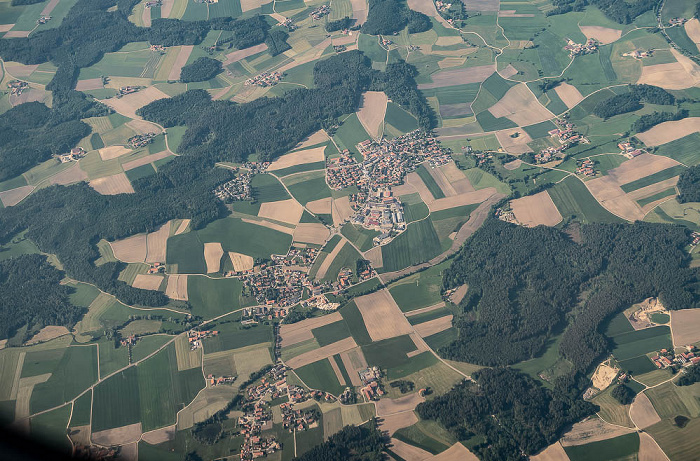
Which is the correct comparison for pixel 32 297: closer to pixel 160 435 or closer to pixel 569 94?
pixel 160 435

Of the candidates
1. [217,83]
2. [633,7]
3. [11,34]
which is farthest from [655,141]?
[11,34]

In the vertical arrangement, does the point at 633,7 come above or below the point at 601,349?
above

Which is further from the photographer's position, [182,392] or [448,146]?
[448,146]

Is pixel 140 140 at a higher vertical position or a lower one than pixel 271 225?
higher

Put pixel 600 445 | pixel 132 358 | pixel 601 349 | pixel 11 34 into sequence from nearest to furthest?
pixel 600 445, pixel 601 349, pixel 132 358, pixel 11 34

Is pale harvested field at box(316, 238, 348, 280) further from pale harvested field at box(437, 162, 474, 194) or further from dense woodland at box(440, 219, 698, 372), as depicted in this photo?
pale harvested field at box(437, 162, 474, 194)

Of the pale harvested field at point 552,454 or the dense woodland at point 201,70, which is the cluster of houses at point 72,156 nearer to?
the dense woodland at point 201,70

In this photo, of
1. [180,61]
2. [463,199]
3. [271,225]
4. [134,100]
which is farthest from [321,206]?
[180,61]

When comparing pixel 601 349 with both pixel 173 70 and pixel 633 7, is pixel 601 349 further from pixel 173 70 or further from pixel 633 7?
pixel 173 70
